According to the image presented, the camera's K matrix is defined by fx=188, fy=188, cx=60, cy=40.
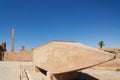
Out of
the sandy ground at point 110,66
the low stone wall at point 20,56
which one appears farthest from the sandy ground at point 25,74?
the low stone wall at point 20,56

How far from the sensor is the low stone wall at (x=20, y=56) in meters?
27.5

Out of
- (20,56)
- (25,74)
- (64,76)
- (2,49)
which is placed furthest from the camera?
(2,49)

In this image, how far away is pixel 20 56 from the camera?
2827cm

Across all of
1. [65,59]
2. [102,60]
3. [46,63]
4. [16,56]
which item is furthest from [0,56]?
[102,60]

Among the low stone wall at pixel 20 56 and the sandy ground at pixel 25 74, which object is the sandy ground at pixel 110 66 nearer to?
the sandy ground at pixel 25 74

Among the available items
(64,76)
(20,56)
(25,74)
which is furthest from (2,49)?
(64,76)

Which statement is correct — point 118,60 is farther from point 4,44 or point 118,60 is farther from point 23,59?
point 4,44

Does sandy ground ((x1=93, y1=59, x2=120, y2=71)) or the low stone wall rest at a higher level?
the low stone wall

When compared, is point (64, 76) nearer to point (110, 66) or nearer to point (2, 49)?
point (110, 66)

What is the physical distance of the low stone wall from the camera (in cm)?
2745

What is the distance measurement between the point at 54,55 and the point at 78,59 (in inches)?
70.4

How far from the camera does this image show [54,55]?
10.4 meters

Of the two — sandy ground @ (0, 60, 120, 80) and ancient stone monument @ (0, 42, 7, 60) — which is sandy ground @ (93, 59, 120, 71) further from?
ancient stone monument @ (0, 42, 7, 60)

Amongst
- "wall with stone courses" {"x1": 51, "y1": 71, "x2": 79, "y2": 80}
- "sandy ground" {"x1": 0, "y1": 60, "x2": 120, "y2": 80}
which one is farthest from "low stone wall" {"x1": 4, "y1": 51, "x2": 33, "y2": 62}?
"wall with stone courses" {"x1": 51, "y1": 71, "x2": 79, "y2": 80}
